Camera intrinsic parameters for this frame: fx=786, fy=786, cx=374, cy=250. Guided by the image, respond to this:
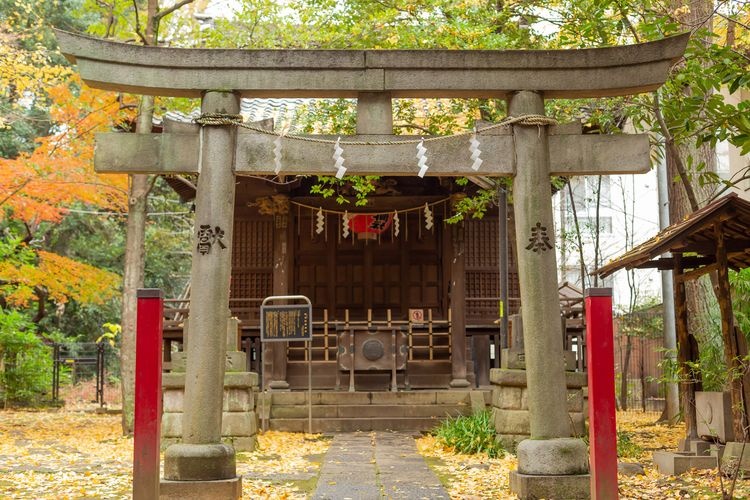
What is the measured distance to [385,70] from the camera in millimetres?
8852

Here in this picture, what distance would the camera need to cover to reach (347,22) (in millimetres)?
15016

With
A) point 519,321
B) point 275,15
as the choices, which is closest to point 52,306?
point 275,15

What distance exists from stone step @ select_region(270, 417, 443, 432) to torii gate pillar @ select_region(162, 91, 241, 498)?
738cm

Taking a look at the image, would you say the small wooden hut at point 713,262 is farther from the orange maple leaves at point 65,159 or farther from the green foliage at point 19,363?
the green foliage at point 19,363

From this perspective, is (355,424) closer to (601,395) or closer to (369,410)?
(369,410)

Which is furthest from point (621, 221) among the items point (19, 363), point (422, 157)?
point (422, 157)

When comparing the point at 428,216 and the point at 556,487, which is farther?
the point at 428,216

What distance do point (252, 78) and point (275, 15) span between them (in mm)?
9028

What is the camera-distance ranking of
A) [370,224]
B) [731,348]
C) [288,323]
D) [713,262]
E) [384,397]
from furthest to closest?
[370,224] < [384,397] < [288,323] < [713,262] < [731,348]

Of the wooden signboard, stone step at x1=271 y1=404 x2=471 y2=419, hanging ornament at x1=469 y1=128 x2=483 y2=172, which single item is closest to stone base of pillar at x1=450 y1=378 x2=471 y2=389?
stone step at x1=271 y1=404 x2=471 y2=419

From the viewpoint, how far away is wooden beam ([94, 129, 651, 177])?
28.6 ft

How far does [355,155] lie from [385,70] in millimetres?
1024

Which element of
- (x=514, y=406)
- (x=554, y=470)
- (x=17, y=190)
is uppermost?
(x=17, y=190)

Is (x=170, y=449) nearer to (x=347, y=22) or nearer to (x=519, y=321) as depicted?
(x=519, y=321)
